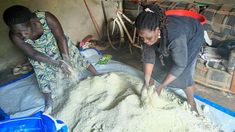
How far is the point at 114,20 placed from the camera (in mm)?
3451

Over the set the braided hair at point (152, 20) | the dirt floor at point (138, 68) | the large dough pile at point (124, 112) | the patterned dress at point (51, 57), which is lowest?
the dirt floor at point (138, 68)

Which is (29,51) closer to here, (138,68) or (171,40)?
(171,40)

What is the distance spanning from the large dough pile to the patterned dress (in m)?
0.29

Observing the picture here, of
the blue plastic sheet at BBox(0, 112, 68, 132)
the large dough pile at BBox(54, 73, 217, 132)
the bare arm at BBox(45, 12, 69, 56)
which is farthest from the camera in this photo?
the bare arm at BBox(45, 12, 69, 56)

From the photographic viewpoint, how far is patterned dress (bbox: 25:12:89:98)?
2230mm

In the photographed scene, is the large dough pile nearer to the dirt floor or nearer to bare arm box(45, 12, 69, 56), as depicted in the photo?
bare arm box(45, 12, 69, 56)

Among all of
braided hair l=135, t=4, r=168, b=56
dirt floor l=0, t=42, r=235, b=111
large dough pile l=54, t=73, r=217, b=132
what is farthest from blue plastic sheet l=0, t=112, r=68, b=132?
dirt floor l=0, t=42, r=235, b=111

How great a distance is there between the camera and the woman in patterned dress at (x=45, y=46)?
1975mm

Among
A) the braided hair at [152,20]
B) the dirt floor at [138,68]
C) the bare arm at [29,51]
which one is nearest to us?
the braided hair at [152,20]

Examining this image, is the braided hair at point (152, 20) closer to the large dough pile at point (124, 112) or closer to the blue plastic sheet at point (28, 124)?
the large dough pile at point (124, 112)

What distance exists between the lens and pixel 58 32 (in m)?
2.30

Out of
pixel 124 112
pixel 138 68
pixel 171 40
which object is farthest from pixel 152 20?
pixel 138 68

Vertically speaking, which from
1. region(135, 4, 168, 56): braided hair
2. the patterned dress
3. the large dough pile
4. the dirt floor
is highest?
region(135, 4, 168, 56): braided hair

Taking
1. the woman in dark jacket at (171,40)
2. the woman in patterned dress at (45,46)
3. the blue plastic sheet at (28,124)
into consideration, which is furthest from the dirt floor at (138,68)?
the blue plastic sheet at (28,124)
